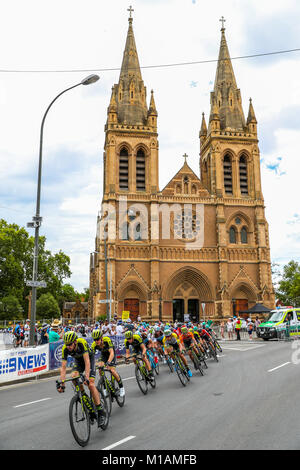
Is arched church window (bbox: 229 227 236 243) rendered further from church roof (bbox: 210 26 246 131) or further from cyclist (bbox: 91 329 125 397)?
cyclist (bbox: 91 329 125 397)

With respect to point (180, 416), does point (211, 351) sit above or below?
above

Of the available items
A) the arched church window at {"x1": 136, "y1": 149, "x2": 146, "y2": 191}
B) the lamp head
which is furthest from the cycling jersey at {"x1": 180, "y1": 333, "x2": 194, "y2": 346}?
the arched church window at {"x1": 136, "y1": 149, "x2": 146, "y2": 191}

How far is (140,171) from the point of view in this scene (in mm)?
43625

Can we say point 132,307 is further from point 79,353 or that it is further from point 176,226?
point 79,353

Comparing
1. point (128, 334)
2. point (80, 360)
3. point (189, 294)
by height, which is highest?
point (189, 294)

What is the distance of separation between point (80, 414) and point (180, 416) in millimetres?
2116

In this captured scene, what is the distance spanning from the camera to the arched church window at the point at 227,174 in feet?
148

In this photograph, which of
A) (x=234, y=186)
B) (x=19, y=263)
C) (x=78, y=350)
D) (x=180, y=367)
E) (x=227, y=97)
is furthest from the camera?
(x=19, y=263)

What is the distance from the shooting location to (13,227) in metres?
54.5

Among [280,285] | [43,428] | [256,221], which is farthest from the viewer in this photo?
[280,285]

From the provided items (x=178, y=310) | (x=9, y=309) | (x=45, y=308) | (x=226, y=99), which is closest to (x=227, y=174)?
(x=226, y=99)
